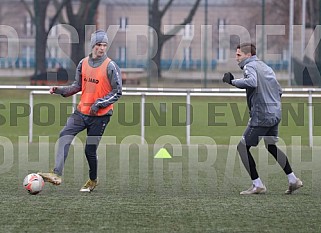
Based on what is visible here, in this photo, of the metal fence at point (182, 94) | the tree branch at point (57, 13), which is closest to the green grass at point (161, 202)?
the metal fence at point (182, 94)

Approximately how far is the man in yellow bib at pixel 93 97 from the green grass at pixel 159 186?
1.53 ft

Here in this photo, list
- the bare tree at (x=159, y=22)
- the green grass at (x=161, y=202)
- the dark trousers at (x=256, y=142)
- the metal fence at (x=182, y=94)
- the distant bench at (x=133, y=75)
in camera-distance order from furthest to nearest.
→ the bare tree at (x=159, y=22) < the distant bench at (x=133, y=75) < the metal fence at (x=182, y=94) < the dark trousers at (x=256, y=142) < the green grass at (x=161, y=202)

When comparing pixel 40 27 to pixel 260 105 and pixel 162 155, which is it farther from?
pixel 260 105

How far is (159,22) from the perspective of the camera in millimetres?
28125

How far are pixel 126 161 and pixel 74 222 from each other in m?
6.31

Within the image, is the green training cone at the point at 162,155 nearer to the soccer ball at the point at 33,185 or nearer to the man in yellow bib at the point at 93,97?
the man in yellow bib at the point at 93,97

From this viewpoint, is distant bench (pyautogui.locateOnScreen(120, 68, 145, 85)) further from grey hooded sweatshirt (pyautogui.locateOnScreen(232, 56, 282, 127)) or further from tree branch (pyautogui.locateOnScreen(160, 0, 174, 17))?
grey hooded sweatshirt (pyautogui.locateOnScreen(232, 56, 282, 127))

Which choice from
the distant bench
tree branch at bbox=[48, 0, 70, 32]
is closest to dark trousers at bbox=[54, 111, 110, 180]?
the distant bench

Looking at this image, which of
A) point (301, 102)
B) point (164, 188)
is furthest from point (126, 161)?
point (301, 102)

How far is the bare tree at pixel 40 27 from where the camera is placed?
27391 millimetres

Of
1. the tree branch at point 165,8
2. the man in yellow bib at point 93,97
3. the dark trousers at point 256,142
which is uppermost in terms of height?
the tree branch at point 165,8

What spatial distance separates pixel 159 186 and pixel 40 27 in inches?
694

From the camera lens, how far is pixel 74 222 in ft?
25.9

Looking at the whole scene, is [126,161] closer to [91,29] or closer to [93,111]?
[93,111]
